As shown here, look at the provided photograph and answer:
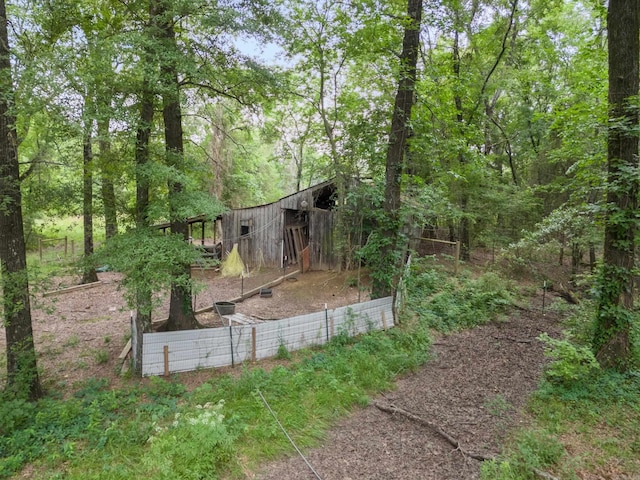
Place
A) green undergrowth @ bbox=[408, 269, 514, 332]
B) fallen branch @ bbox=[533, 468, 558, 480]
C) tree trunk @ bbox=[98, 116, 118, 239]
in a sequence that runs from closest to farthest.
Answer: fallen branch @ bbox=[533, 468, 558, 480]
tree trunk @ bbox=[98, 116, 118, 239]
green undergrowth @ bbox=[408, 269, 514, 332]

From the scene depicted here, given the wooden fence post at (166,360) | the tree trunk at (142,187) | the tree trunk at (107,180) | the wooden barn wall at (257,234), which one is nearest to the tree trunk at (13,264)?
the tree trunk at (107,180)

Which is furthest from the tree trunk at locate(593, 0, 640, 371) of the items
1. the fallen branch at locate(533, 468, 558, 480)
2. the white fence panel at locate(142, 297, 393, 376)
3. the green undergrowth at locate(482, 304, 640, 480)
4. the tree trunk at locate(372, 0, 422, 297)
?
the white fence panel at locate(142, 297, 393, 376)

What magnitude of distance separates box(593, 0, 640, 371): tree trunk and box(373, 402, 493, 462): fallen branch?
2976mm

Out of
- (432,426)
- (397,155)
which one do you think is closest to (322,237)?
(397,155)

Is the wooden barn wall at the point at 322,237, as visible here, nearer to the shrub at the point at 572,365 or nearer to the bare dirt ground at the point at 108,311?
the bare dirt ground at the point at 108,311

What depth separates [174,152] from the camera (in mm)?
6297

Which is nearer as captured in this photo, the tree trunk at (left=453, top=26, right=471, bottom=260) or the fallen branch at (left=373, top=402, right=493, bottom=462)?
the fallen branch at (left=373, top=402, right=493, bottom=462)

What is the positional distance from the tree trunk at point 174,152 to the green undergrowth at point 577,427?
4.90 meters

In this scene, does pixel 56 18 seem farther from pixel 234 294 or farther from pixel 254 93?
pixel 234 294

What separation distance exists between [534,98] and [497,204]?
7893mm

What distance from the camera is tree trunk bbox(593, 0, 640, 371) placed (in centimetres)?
502

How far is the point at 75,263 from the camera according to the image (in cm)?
570

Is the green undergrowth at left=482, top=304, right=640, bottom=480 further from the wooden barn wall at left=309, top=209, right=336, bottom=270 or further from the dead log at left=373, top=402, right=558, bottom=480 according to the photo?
the wooden barn wall at left=309, top=209, right=336, bottom=270

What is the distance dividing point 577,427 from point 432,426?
1.75 metres
